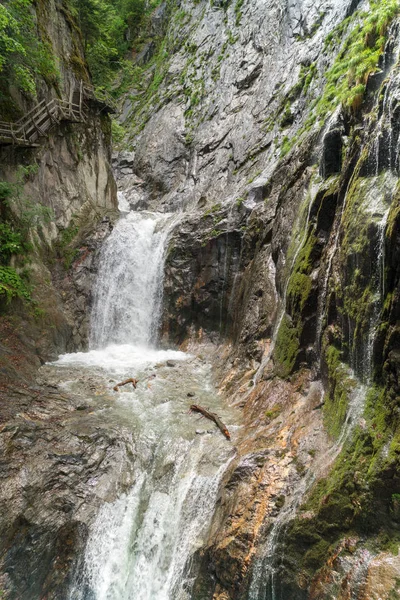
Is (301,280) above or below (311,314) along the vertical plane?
above

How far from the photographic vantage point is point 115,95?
3369cm

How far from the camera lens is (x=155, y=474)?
24.3ft

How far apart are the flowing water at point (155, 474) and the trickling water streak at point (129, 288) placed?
110 centimetres

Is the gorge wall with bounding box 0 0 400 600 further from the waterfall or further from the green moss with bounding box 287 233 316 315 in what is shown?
the waterfall

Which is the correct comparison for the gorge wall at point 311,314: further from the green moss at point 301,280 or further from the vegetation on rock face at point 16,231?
the vegetation on rock face at point 16,231

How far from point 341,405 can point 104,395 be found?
639cm

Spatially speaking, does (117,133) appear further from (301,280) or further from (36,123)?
(301,280)

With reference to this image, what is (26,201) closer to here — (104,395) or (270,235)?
(104,395)

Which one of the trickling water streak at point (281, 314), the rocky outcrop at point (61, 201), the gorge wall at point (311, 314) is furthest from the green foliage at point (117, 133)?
the trickling water streak at point (281, 314)

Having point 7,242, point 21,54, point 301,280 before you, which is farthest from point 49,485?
point 21,54

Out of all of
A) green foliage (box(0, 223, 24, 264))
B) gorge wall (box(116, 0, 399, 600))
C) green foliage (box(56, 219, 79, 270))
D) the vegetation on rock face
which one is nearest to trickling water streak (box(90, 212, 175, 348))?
gorge wall (box(116, 0, 399, 600))

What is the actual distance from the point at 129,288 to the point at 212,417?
29.3 feet

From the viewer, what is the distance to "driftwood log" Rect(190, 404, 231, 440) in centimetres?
808

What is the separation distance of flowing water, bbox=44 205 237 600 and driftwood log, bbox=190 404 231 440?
0.14m
